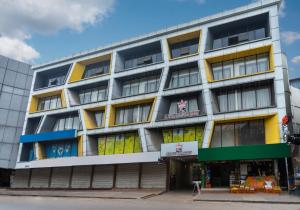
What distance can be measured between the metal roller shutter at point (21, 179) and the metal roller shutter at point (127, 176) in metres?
17.0

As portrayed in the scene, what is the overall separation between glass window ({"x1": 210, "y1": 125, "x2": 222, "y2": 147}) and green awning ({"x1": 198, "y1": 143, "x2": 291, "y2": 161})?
7.55ft

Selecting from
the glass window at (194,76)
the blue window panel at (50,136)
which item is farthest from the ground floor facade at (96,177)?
the glass window at (194,76)

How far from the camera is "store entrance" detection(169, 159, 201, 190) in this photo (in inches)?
1414

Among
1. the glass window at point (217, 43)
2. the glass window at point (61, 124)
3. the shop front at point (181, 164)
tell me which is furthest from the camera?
the glass window at point (61, 124)

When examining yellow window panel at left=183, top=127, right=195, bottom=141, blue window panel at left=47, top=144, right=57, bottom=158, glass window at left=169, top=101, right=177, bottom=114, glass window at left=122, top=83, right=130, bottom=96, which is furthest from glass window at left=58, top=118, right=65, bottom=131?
yellow window panel at left=183, top=127, right=195, bottom=141

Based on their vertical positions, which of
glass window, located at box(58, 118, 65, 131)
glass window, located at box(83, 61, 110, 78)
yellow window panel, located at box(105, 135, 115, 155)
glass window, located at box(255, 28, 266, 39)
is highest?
glass window, located at box(255, 28, 266, 39)

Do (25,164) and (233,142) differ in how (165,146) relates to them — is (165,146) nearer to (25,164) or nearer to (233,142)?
(233,142)

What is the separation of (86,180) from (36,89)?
1875 cm

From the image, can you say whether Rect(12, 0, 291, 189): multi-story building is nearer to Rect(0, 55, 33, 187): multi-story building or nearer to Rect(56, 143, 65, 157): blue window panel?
Rect(56, 143, 65, 157): blue window panel

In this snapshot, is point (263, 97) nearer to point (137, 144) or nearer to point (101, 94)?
point (137, 144)

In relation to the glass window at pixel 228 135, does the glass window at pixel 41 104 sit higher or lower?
higher

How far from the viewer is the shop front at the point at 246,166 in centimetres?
2811

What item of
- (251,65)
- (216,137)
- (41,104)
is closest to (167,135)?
(216,137)

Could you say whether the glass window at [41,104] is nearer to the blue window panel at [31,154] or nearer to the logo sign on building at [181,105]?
the blue window panel at [31,154]
